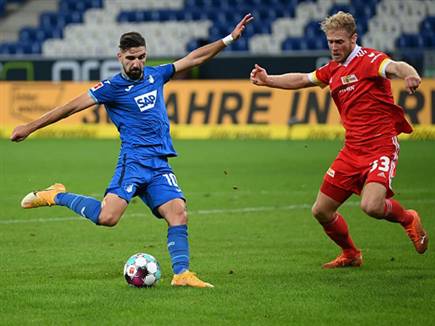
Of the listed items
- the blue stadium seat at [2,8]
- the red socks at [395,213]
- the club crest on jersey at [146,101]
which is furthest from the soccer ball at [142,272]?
the blue stadium seat at [2,8]

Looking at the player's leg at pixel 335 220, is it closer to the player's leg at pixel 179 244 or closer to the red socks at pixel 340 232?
the red socks at pixel 340 232

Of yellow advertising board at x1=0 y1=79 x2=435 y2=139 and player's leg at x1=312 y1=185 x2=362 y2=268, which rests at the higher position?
player's leg at x1=312 y1=185 x2=362 y2=268

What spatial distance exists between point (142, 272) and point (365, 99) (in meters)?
2.37

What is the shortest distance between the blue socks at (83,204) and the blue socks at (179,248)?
2.04 ft

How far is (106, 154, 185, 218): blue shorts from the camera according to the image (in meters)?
8.41

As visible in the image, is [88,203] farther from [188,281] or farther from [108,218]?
[188,281]

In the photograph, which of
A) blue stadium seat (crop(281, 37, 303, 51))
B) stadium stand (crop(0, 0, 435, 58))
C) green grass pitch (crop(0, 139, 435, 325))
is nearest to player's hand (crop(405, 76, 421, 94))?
green grass pitch (crop(0, 139, 435, 325))

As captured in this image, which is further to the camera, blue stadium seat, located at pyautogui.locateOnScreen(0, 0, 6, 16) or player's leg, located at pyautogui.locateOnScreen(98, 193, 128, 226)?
blue stadium seat, located at pyautogui.locateOnScreen(0, 0, 6, 16)

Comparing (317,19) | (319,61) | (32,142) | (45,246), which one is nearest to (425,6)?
(317,19)

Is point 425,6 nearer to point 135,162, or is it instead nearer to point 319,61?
point 319,61

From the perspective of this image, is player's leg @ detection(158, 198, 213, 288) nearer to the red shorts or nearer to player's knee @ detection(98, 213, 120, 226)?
player's knee @ detection(98, 213, 120, 226)

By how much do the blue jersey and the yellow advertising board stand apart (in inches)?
662

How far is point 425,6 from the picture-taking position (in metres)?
31.4

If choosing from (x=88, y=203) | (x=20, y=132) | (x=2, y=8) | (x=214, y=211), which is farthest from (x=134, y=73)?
(x=2, y=8)
